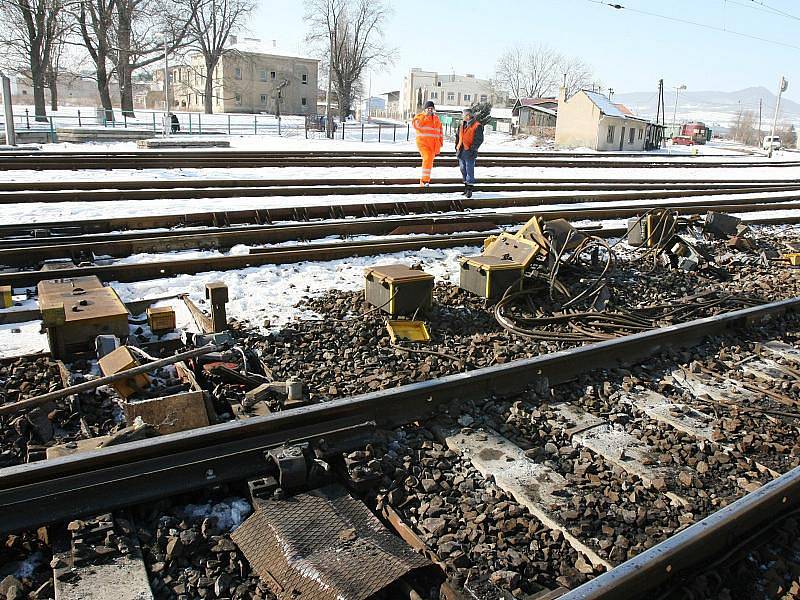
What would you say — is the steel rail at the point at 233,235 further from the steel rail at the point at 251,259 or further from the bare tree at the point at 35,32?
the bare tree at the point at 35,32

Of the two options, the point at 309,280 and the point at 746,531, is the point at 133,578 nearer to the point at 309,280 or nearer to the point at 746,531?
the point at 746,531

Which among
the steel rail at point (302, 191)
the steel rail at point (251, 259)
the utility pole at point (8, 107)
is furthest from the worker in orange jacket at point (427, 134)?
the utility pole at point (8, 107)

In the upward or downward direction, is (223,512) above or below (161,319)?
below

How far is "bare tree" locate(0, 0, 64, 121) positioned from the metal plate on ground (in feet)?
148

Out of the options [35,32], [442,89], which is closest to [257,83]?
[35,32]

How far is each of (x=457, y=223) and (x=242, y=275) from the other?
4448mm

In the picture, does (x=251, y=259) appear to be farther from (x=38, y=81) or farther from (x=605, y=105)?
(x=605, y=105)

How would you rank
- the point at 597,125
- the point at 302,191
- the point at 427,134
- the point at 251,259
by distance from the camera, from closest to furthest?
the point at 251,259 → the point at 302,191 → the point at 427,134 → the point at 597,125

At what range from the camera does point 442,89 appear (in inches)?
5595

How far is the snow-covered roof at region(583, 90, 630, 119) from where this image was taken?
5194cm

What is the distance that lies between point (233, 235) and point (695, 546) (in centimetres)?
741

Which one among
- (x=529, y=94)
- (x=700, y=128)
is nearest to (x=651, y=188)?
(x=700, y=128)

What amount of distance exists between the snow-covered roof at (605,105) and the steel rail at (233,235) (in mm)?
42755

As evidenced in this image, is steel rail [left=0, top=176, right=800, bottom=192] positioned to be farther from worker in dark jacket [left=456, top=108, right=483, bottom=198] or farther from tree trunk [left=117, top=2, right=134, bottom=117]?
tree trunk [left=117, top=2, right=134, bottom=117]
